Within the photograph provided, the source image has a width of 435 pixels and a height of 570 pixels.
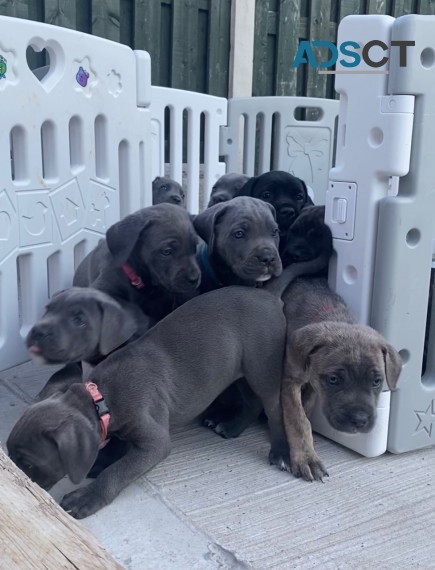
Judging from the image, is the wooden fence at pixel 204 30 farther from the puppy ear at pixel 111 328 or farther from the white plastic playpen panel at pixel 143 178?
the puppy ear at pixel 111 328

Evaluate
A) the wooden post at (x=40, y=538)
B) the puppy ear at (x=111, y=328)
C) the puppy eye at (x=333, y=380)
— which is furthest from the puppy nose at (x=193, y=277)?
the wooden post at (x=40, y=538)

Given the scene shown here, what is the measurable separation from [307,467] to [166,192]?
9.57ft

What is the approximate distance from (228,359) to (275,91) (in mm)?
6406

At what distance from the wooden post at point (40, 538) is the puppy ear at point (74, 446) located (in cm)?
48

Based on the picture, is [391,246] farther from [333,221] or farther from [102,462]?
[102,462]

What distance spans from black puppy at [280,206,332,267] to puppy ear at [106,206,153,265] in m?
0.77

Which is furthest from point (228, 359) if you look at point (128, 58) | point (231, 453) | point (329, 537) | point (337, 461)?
point (128, 58)

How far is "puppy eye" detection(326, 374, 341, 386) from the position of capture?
2805mm

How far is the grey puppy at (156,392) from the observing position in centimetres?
255

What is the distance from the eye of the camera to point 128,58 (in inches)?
170

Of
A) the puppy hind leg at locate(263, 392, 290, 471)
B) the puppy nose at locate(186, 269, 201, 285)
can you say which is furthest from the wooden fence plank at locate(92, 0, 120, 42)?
the puppy hind leg at locate(263, 392, 290, 471)

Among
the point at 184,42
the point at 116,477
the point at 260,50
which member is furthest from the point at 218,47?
the point at 116,477

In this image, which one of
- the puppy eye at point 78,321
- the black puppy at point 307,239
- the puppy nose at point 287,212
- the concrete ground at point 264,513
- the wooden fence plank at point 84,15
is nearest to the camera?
the concrete ground at point 264,513

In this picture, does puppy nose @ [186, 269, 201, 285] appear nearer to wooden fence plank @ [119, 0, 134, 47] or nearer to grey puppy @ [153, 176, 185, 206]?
grey puppy @ [153, 176, 185, 206]
